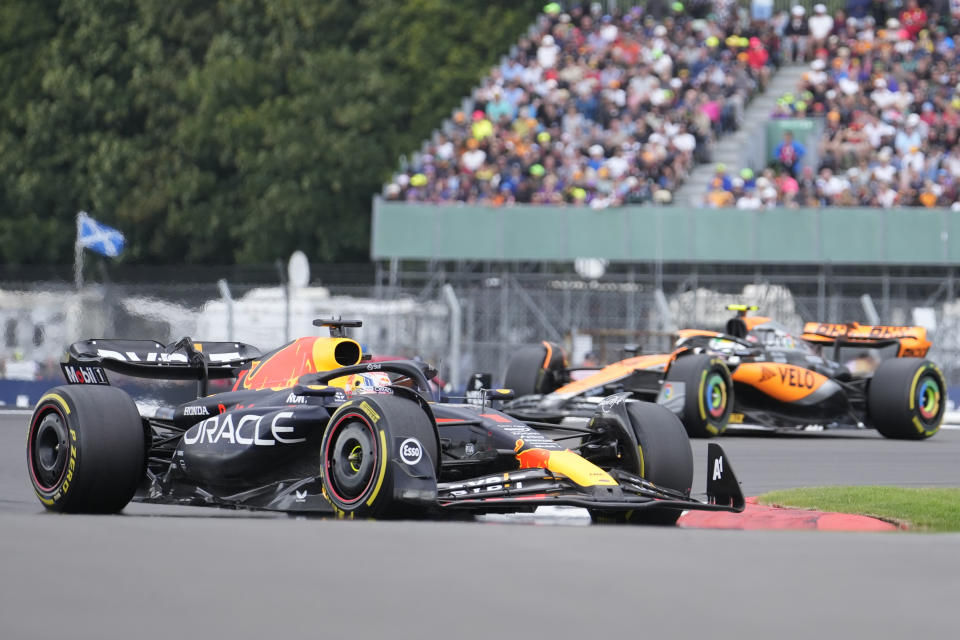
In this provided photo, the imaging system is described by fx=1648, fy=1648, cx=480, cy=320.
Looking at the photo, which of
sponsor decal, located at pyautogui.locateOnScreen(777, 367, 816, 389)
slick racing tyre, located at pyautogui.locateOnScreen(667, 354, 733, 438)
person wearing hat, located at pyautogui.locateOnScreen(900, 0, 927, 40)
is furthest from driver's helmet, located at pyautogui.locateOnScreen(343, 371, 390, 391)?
person wearing hat, located at pyautogui.locateOnScreen(900, 0, 927, 40)

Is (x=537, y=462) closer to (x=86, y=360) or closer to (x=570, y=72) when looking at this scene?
(x=86, y=360)

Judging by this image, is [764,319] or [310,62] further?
[310,62]

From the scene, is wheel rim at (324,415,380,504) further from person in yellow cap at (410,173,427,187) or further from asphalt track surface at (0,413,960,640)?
person in yellow cap at (410,173,427,187)

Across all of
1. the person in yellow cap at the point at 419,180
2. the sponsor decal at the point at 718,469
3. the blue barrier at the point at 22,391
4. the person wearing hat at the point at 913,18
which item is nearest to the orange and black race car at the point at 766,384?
the blue barrier at the point at 22,391

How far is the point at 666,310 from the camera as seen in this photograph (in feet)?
70.6

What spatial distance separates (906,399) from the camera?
16.7 m

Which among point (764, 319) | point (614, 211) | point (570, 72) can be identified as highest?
point (570, 72)

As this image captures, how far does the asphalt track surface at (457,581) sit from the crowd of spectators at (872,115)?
65.7ft

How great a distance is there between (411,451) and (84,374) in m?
3.47

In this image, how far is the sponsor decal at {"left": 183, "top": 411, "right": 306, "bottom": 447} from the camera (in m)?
8.77

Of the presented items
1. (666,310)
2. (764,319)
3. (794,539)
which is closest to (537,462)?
(794,539)

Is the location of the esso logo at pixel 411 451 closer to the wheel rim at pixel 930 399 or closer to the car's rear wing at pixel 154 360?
the car's rear wing at pixel 154 360

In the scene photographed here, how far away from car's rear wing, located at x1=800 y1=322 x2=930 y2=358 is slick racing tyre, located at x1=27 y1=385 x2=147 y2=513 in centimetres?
1073

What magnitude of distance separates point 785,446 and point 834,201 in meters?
10.3
